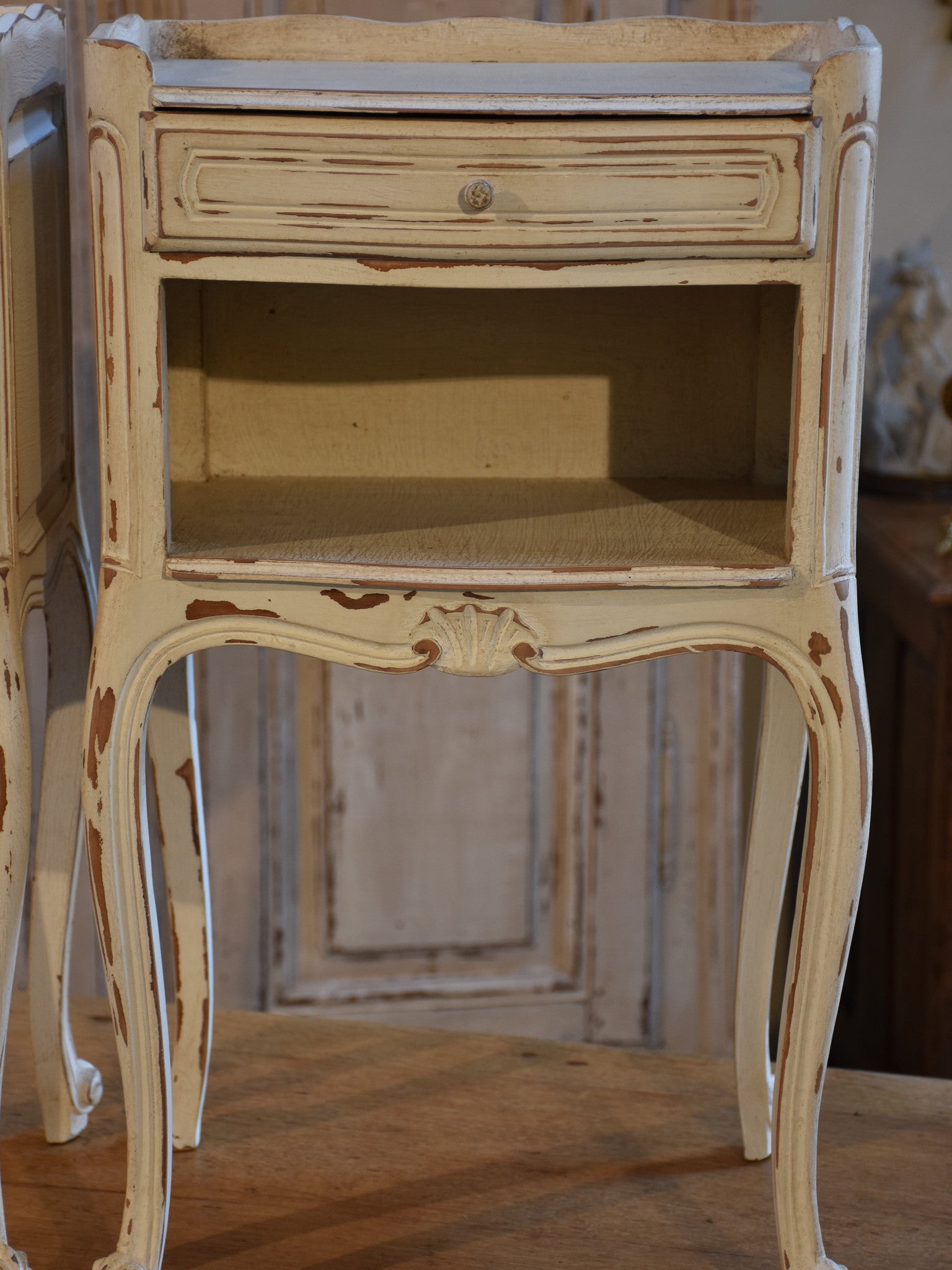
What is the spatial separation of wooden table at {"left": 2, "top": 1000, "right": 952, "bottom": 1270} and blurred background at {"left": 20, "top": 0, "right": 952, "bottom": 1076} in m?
0.38

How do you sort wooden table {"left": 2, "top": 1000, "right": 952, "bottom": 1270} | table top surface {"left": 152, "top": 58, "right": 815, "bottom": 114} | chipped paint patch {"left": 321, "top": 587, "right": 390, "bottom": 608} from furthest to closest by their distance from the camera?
wooden table {"left": 2, "top": 1000, "right": 952, "bottom": 1270}, chipped paint patch {"left": 321, "top": 587, "right": 390, "bottom": 608}, table top surface {"left": 152, "top": 58, "right": 815, "bottom": 114}

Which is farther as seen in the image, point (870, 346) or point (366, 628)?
point (870, 346)

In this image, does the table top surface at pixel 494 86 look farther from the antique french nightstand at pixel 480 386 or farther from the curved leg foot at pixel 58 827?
the curved leg foot at pixel 58 827

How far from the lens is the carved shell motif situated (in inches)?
41.2

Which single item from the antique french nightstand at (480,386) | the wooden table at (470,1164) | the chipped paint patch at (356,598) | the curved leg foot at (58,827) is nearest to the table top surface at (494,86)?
the antique french nightstand at (480,386)

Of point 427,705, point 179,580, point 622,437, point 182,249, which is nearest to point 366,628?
point 179,580

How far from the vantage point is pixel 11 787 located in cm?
114

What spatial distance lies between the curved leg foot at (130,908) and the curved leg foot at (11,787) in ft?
0.25

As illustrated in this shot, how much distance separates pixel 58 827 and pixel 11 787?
224 mm

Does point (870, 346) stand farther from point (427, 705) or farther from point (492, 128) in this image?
point (492, 128)

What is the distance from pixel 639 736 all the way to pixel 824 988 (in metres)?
0.86

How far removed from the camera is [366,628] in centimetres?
106

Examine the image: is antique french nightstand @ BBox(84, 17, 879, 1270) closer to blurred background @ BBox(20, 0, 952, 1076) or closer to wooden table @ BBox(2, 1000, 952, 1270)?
wooden table @ BBox(2, 1000, 952, 1270)

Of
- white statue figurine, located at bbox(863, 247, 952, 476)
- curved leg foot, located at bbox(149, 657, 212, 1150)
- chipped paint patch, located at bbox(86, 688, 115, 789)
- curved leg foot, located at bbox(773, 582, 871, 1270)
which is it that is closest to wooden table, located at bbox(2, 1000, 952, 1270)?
curved leg foot, located at bbox(149, 657, 212, 1150)
